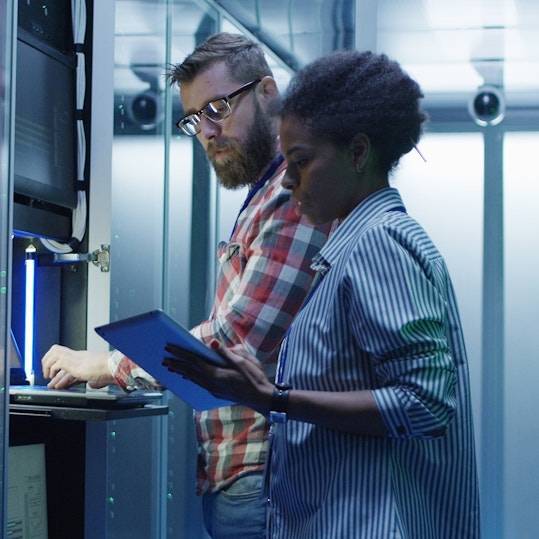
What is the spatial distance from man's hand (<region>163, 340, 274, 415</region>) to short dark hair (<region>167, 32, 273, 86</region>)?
0.87 meters

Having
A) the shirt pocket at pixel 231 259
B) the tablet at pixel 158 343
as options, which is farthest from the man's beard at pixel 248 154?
the tablet at pixel 158 343

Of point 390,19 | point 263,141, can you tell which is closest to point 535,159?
point 390,19

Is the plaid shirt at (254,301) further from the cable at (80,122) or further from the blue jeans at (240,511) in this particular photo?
the cable at (80,122)

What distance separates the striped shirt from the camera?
50.1 inches

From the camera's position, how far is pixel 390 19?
4.11m

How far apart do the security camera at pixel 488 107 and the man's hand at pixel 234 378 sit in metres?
3.45

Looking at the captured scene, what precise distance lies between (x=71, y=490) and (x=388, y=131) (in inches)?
52.9

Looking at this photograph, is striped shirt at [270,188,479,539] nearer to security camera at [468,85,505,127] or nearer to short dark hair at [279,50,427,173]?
short dark hair at [279,50,427,173]

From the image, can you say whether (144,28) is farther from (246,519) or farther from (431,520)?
(431,520)

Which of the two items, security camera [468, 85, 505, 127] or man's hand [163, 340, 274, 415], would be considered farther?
security camera [468, 85, 505, 127]

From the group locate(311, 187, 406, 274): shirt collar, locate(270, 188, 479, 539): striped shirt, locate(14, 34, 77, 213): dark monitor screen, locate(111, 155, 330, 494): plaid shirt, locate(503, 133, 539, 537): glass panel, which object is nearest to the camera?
locate(270, 188, 479, 539): striped shirt

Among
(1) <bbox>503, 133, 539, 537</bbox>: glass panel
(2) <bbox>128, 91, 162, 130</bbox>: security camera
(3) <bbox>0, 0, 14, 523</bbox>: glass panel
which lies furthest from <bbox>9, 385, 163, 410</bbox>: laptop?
(1) <bbox>503, 133, 539, 537</bbox>: glass panel

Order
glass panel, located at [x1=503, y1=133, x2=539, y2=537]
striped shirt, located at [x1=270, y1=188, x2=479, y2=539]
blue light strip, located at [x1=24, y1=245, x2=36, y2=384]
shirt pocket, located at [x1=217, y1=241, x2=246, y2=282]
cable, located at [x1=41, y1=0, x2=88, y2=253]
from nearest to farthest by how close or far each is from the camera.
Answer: striped shirt, located at [x1=270, y1=188, x2=479, y2=539] → shirt pocket, located at [x1=217, y1=241, x2=246, y2=282] → blue light strip, located at [x1=24, y1=245, x2=36, y2=384] → cable, located at [x1=41, y1=0, x2=88, y2=253] → glass panel, located at [x1=503, y1=133, x2=539, y2=537]

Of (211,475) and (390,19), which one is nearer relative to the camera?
(211,475)
